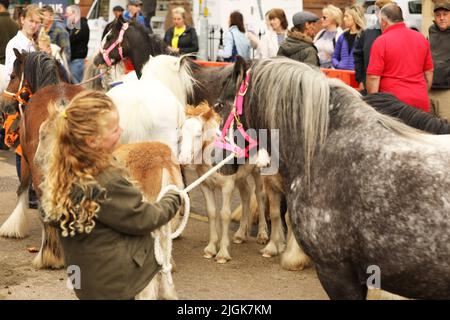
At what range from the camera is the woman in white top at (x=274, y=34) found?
10570mm

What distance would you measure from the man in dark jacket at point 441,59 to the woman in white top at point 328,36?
9.69 ft

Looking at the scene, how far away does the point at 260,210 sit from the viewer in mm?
7809

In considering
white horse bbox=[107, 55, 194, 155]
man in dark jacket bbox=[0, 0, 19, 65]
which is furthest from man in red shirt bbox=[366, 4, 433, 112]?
man in dark jacket bbox=[0, 0, 19, 65]

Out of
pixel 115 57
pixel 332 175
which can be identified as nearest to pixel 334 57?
pixel 115 57

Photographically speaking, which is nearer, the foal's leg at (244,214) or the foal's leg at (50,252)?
the foal's leg at (50,252)

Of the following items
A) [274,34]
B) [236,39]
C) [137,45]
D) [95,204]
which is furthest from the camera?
[236,39]

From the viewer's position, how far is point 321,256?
3.99m

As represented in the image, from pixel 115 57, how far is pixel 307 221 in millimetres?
5183

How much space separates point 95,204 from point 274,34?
7868 mm

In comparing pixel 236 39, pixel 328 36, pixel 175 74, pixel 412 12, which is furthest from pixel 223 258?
pixel 412 12

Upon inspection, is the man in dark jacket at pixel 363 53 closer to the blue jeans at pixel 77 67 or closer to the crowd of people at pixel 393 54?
the crowd of people at pixel 393 54

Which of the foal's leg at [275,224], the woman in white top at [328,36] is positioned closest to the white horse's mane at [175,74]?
the foal's leg at [275,224]

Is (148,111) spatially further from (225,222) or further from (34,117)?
(225,222)

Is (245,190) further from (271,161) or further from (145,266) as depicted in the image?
(145,266)
